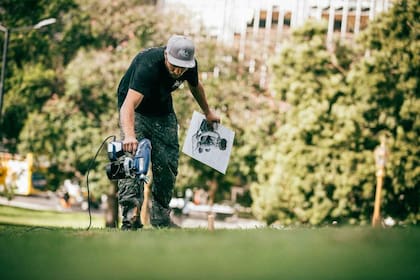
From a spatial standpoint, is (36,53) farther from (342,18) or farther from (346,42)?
(342,18)

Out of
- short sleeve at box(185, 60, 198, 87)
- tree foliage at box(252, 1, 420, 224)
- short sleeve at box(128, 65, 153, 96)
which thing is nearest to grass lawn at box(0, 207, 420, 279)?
short sleeve at box(128, 65, 153, 96)

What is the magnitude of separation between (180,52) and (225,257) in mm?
3459

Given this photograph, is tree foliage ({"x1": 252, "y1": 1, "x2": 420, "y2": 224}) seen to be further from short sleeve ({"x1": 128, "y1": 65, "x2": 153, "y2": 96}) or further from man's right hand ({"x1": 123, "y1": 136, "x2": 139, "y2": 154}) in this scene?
man's right hand ({"x1": 123, "y1": 136, "x2": 139, "y2": 154})

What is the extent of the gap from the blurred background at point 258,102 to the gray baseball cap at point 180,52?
2060cm

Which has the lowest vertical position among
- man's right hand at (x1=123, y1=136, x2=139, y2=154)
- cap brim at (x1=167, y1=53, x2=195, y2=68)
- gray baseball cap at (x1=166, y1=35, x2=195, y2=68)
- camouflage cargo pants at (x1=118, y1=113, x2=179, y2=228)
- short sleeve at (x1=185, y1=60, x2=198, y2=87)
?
camouflage cargo pants at (x1=118, y1=113, x2=179, y2=228)

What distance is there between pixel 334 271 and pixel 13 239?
1.85 metres

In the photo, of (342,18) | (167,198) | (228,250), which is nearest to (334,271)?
(228,250)

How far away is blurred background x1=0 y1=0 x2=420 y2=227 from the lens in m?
29.2

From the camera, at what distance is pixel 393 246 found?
3521mm

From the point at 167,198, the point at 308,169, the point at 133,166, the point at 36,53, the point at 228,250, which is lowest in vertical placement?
the point at 308,169

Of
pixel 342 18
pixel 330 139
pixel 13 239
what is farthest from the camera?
pixel 342 18

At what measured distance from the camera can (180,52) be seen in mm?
6402

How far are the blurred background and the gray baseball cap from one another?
20.6 m

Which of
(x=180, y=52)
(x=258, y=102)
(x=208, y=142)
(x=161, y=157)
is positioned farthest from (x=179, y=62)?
(x=258, y=102)
